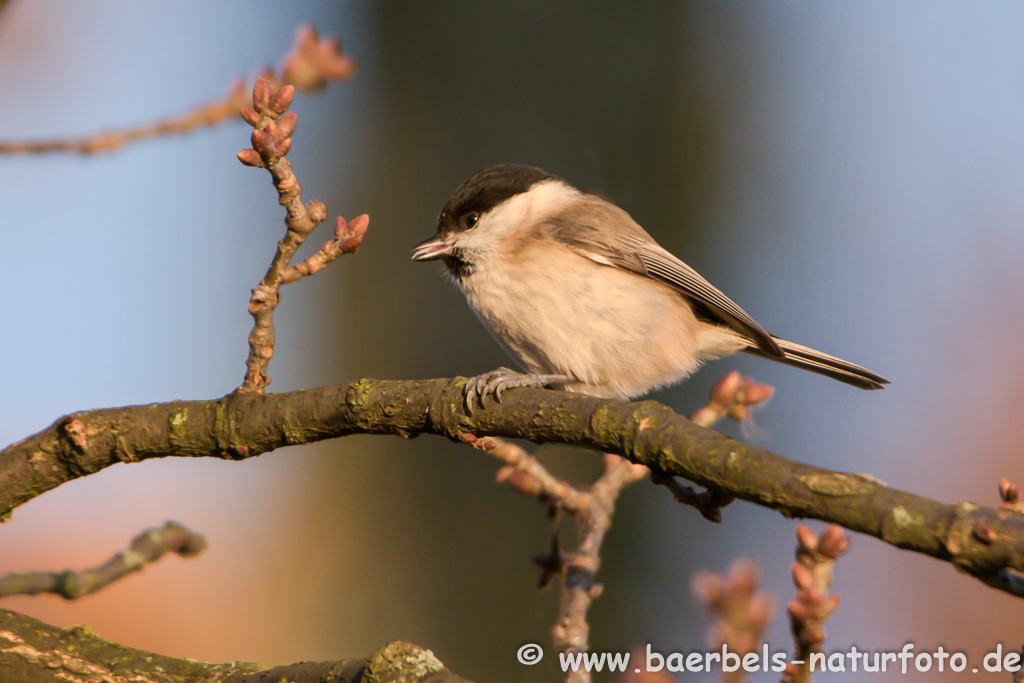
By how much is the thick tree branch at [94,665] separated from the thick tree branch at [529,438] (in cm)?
29

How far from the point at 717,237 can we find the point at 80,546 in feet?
14.7

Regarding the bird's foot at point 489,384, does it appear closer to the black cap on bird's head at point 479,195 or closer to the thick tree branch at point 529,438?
the thick tree branch at point 529,438

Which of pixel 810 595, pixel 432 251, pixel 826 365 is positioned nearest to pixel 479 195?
pixel 432 251

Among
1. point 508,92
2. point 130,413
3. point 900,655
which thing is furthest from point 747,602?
point 508,92

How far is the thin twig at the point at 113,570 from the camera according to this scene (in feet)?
4.53

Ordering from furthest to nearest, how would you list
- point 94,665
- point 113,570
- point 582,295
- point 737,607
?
point 582,295
point 737,607
point 113,570
point 94,665

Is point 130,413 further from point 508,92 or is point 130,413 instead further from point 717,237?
point 717,237

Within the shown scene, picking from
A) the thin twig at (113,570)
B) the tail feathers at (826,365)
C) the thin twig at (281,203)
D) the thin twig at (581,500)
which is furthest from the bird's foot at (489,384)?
the tail feathers at (826,365)

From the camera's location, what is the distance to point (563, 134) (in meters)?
3.86

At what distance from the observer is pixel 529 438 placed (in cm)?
134

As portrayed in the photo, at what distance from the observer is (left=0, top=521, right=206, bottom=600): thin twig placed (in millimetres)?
1382

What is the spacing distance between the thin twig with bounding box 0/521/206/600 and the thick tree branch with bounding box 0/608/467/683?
0.08 meters

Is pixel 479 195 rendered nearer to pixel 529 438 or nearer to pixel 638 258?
pixel 638 258

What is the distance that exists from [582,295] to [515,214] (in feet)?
1.48
